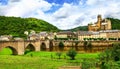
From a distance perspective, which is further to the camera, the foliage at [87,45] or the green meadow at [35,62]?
the foliage at [87,45]

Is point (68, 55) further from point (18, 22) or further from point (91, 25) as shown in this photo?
point (18, 22)

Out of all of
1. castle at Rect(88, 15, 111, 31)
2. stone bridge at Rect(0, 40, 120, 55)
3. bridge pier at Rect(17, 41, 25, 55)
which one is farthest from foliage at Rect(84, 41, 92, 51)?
castle at Rect(88, 15, 111, 31)

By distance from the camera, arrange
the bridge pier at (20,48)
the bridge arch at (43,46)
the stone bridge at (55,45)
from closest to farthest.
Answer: the bridge pier at (20,48), the stone bridge at (55,45), the bridge arch at (43,46)

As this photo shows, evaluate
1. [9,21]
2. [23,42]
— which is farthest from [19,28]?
[23,42]

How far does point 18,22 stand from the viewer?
18788 centimetres

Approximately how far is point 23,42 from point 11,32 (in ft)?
239

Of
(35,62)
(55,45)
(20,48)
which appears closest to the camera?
(35,62)

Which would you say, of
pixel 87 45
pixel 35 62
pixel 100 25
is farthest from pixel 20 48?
pixel 100 25

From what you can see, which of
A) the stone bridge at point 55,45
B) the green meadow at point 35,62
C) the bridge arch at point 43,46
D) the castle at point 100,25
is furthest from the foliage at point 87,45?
the castle at point 100,25

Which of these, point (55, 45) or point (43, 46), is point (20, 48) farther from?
point (55, 45)

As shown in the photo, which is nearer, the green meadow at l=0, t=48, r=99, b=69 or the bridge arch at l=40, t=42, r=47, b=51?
the green meadow at l=0, t=48, r=99, b=69

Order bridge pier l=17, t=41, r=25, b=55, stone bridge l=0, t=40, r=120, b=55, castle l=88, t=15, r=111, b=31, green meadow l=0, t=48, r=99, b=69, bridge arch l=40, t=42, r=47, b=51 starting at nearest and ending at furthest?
green meadow l=0, t=48, r=99, b=69 < bridge pier l=17, t=41, r=25, b=55 < stone bridge l=0, t=40, r=120, b=55 < bridge arch l=40, t=42, r=47, b=51 < castle l=88, t=15, r=111, b=31

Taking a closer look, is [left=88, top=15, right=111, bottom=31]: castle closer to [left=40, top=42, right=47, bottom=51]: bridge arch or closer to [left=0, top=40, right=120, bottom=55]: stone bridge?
[left=0, top=40, right=120, bottom=55]: stone bridge

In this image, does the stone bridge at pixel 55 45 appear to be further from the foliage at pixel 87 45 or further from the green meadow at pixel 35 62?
the green meadow at pixel 35 62
